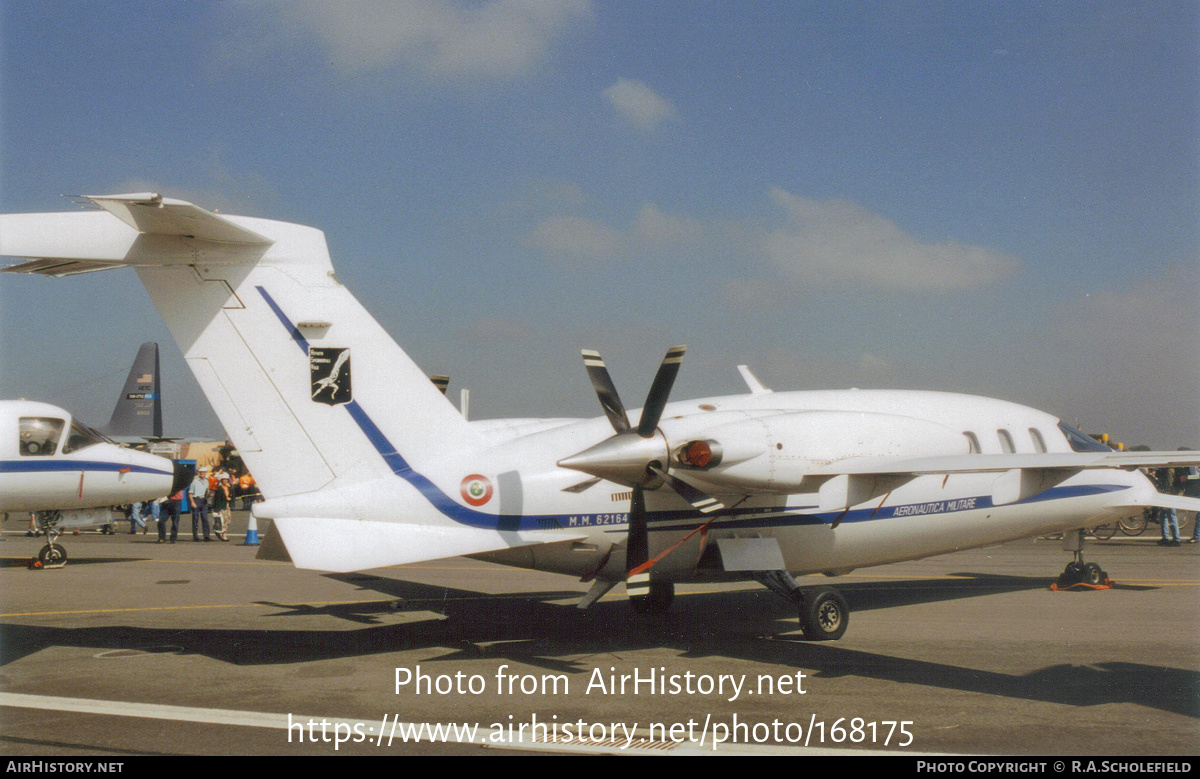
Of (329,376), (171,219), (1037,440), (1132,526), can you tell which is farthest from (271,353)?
(1132,526)

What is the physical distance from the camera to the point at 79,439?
1895 centimetres

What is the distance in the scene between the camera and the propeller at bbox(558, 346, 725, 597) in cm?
926

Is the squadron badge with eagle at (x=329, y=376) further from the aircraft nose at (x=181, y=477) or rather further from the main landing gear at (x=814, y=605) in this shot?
the aircraft nose at (x=181, y=477)

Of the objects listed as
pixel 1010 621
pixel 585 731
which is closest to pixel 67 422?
pixel 585 731

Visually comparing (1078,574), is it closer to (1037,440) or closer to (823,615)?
(1037,440)

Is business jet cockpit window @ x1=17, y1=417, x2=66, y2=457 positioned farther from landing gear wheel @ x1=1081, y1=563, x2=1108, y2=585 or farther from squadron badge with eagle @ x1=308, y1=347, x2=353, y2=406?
landing gear wheel @ x1=1081, y1=563, x2=1108, y2=585

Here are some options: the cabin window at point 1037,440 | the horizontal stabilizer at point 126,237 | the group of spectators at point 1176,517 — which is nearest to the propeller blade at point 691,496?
the horizontal stabilizer at point 126,237

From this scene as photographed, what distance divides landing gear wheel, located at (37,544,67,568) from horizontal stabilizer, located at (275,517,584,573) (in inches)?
521

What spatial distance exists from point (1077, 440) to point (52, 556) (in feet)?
65.1

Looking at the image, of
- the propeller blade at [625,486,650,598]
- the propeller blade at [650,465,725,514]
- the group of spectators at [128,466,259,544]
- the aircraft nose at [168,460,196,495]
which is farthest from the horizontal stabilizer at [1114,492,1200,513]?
the group of spectators at [128,466,259,544]

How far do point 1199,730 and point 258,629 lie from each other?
10315 millimetres

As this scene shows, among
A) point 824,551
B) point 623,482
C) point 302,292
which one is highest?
point 302,292

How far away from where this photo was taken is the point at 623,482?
9.54 meters
